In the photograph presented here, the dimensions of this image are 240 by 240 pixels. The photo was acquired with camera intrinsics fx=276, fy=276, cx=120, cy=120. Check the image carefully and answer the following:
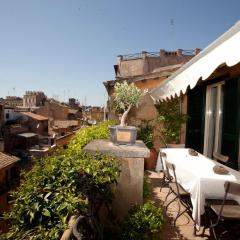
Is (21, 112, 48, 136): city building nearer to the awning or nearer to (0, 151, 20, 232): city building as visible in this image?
(0, 151, 20, 232): city building

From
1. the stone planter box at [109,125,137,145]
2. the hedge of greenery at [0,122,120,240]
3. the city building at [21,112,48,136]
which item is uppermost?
the stone planter box at [109,125,137,145]

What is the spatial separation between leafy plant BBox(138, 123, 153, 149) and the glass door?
1592 mm

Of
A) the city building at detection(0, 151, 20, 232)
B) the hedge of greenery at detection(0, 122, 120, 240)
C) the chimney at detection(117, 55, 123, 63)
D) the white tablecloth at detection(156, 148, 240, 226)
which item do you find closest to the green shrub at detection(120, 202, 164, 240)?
the hedge of greenery at detection(0, 122, 120, 240)

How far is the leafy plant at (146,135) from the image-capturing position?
7736 mm

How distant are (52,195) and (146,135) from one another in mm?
5844

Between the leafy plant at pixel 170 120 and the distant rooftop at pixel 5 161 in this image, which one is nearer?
the leafy plant at pixel 170 120

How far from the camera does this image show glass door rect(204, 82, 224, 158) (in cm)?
714

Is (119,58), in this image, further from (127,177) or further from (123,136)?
(127,177)

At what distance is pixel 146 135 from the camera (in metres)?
7.81

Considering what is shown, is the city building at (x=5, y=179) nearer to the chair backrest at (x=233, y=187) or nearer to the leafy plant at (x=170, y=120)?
the leafy plant at (x=170, y=120)

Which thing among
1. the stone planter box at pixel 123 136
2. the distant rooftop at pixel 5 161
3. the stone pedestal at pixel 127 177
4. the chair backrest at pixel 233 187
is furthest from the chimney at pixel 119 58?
the chair backrest at pixel 233 187

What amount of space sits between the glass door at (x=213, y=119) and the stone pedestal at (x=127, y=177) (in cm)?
424

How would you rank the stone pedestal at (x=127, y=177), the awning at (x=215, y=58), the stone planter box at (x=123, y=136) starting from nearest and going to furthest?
the awning at (x=215, y=58), the stone pedestal at (x=127, y=177), the stone planter box at (x=123, y=136)

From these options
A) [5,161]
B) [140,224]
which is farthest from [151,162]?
[5,161]
